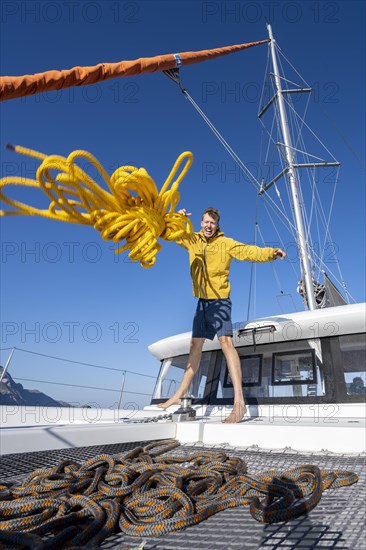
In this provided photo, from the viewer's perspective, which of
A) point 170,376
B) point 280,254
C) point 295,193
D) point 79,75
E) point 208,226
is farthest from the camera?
point 295,193

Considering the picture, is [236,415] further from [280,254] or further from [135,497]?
A: [135,497]

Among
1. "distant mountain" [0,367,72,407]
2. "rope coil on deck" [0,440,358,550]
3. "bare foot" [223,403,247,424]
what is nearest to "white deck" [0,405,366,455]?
"bare foot" [223,403,247,424]

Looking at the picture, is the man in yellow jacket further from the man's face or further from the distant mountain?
A: the distant mountain

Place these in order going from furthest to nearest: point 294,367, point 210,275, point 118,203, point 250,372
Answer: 1. point 250,372
2. point 294,367
3. point 210,275
4. point 118,203

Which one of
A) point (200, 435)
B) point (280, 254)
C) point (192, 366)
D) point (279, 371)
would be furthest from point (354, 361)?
point (200, 435)

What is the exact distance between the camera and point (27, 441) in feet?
7.66

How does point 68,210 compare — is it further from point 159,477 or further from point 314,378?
point 314,378

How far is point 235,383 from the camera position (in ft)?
11.0

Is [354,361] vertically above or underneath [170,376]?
above

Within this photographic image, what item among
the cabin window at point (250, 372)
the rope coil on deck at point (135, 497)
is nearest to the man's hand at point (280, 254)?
the cabin window at point (250, 372)

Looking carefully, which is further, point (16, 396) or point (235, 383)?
point (16, 396)

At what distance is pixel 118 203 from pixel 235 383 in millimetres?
1742

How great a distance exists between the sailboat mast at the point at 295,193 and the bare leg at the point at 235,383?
306 cm

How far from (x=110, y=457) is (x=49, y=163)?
58.4 inches
